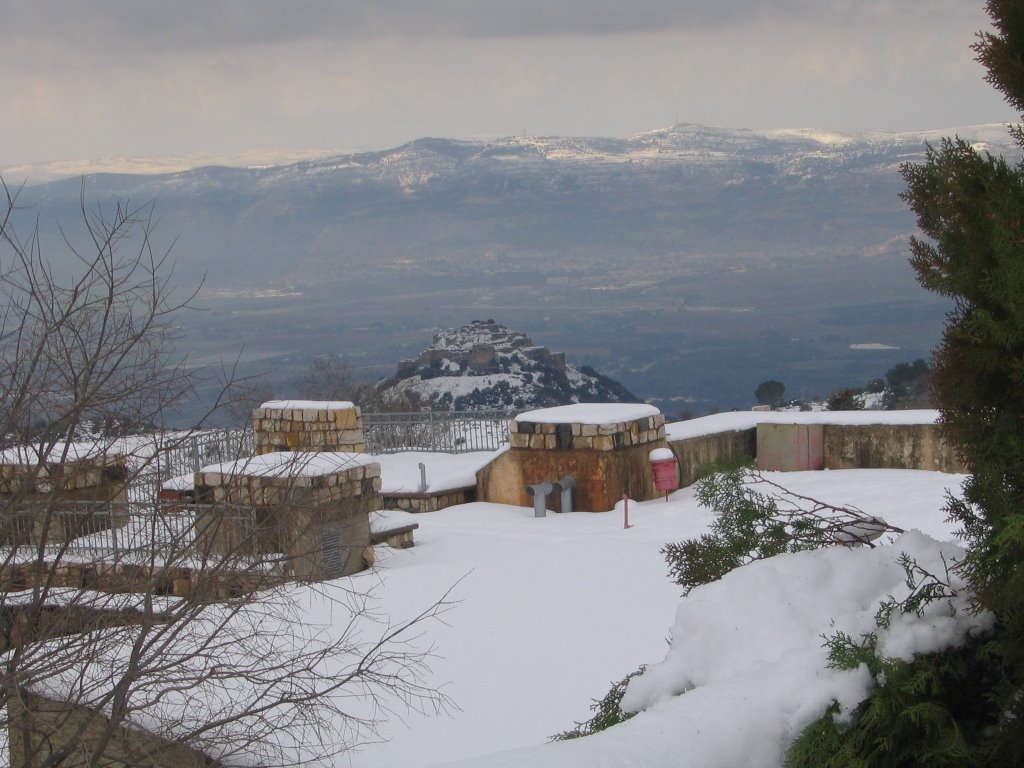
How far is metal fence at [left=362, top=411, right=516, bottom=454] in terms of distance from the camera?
2238cm

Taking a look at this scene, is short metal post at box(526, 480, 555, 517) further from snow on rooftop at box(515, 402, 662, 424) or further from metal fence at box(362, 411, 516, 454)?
metal fence at box(362, 411, 516, 454)

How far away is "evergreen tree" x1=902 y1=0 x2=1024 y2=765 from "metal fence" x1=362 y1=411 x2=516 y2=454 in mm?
18189

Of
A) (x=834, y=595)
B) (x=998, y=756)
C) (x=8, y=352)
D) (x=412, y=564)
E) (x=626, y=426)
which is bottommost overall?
(x=412, y=564)

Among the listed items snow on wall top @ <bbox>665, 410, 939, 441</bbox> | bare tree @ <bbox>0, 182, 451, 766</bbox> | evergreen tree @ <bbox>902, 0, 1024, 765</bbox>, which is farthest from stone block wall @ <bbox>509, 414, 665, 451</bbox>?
evergreen tree @ <bbox>902, 0, 1024, 765</bbox>

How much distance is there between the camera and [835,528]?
4.18 m

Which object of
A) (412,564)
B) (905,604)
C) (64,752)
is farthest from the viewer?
(412,564)

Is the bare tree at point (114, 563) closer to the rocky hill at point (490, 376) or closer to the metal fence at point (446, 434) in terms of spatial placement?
the metal fence at point (446, 434)

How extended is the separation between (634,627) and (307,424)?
9.59 meters

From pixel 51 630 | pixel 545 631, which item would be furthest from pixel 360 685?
pixel 51 630

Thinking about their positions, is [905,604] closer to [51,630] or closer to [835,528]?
[835,528]

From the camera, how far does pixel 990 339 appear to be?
3385mm

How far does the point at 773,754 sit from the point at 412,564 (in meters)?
10.8

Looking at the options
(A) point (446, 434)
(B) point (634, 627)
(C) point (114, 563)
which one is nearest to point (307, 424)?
(A) point (446, 434)

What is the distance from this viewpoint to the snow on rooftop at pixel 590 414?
641 inches
